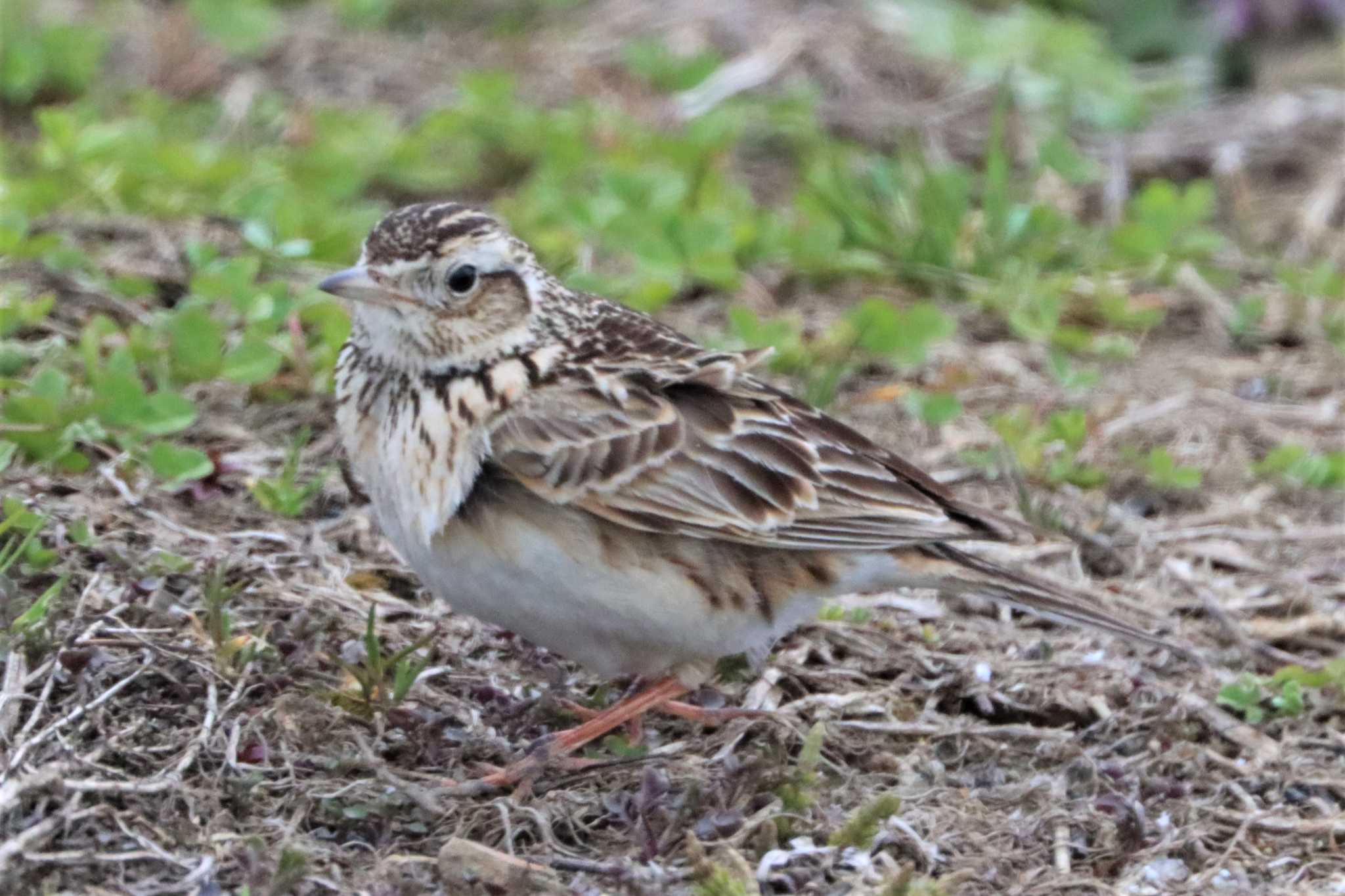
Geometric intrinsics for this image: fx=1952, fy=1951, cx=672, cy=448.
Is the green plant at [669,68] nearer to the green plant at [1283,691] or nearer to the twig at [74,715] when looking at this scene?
the green plant at [1283,691]

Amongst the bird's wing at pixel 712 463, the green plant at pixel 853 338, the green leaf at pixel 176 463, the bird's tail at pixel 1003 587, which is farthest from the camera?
the green plant at pixel 853 338

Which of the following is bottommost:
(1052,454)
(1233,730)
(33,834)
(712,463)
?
(1233,730)

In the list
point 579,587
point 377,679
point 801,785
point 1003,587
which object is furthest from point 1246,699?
point 377,679

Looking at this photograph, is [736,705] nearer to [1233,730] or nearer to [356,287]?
[1233,730]

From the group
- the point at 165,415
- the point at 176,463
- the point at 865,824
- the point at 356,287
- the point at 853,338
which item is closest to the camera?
the point at 865,824

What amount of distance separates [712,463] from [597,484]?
1.04 ft

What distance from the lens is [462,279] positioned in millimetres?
4410

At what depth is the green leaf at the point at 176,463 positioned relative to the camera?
5.13m

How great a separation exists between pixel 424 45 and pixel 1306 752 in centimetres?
584

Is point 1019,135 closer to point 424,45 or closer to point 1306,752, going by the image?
point 424,45

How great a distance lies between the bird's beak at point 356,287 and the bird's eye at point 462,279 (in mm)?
154

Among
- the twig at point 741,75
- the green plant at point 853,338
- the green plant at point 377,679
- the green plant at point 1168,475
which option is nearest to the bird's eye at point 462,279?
the green plant at point 377,679

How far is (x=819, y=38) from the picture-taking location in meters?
9.23

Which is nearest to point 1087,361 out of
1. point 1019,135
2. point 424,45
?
point 1019,135
